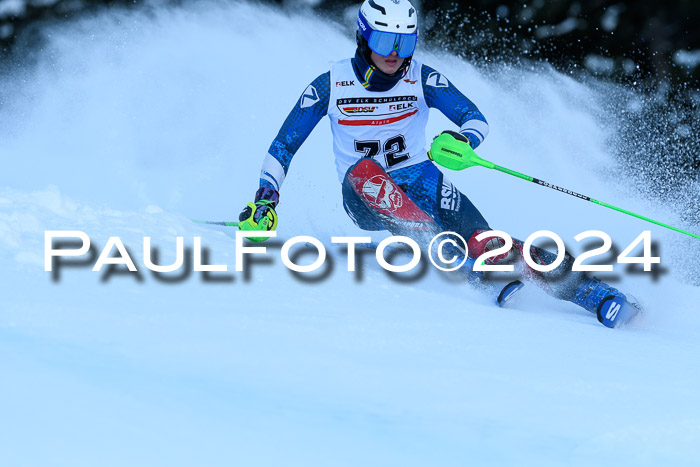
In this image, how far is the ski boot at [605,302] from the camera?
3.22 meters

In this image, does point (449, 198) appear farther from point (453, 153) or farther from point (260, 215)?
point (260, 215)

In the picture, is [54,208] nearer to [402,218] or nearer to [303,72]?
[402,218]

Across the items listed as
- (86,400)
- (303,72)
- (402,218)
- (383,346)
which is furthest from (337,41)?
(86,400)

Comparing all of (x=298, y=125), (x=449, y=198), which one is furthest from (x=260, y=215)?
(x=449, y=198)

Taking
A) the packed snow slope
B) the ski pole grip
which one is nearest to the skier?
the ski pole grip

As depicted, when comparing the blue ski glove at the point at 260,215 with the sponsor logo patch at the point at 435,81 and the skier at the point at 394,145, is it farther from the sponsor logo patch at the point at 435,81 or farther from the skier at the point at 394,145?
the sponsor logo patch at the point at 435,81

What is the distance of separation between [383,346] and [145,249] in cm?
117

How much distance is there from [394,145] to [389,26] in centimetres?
62

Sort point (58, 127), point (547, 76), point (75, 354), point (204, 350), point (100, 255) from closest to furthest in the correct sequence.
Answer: point (75, 354) → point (204, 350) → point (100, 255) → point (58, 127) → point (547, 76)

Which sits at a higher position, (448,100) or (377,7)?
(377,7)

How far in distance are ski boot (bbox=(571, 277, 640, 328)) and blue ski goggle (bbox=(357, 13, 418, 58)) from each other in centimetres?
127

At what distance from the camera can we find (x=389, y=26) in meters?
3.60

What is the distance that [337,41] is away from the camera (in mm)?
7500

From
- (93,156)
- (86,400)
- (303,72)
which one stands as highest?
(303,72)
